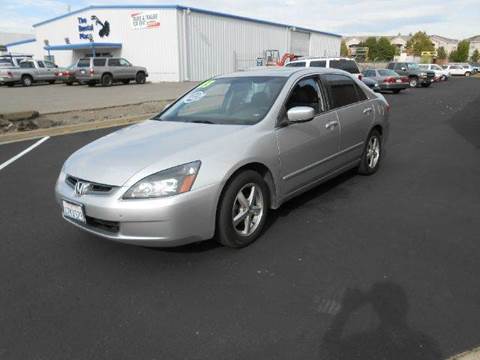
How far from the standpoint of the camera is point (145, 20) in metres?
32.4

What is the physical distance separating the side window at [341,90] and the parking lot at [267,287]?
3.96 ft

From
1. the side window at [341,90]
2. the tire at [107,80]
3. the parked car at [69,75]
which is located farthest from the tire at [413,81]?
the side window at [341,90]

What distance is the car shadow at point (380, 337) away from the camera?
2.50 metres

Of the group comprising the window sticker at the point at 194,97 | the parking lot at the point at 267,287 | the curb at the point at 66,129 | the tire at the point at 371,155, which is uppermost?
the window sticker at the point at 194,97

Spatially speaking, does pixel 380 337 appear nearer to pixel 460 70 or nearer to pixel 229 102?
A: pixel 229 102

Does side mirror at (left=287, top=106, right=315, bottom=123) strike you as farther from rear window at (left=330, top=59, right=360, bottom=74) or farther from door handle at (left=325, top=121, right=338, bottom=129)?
rear window at (left=330, top=59, right=360, bottom=74)

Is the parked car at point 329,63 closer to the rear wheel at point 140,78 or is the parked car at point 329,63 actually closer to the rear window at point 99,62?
the rear window at point 99,62

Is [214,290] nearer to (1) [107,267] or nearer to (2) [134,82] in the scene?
(1) [107,267]

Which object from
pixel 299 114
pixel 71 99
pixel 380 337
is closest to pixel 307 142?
pixel 299 114

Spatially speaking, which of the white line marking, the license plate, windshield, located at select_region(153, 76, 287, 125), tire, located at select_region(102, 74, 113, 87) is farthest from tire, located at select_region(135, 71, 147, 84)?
the license plate

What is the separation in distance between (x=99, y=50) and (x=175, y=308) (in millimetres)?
37302

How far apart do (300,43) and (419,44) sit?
69036 mm

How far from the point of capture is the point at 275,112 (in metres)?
4.15

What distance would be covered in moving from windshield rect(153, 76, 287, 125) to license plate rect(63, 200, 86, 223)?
1504 mm
